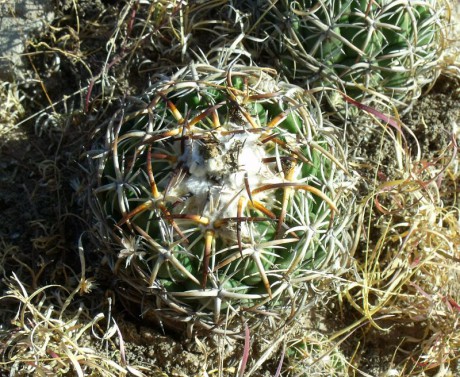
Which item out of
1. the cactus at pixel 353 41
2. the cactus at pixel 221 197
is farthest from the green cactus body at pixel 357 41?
the cactus at pixel 221 197

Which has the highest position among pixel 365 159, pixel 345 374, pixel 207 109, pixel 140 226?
pixel 207 109

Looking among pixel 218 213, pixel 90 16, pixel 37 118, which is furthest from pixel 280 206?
pixel 90 16

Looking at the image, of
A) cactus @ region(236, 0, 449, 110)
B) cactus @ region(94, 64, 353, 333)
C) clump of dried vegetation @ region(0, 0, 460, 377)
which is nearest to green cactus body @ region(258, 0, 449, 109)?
cactus @ region(236, 0, 449, 110)

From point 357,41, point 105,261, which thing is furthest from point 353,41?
point 105,261

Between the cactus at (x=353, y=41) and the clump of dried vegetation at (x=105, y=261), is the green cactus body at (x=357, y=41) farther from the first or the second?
the clump of dried vegetation at (x=105, y=261)

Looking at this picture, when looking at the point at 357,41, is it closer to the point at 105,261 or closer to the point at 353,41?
the point at 353,41

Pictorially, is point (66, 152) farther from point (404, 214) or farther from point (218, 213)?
point (404, 214)

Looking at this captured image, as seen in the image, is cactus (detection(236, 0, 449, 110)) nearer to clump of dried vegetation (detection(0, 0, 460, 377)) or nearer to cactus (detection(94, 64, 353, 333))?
clump of dried vegetation (detection(0, 0, 460, 377))
